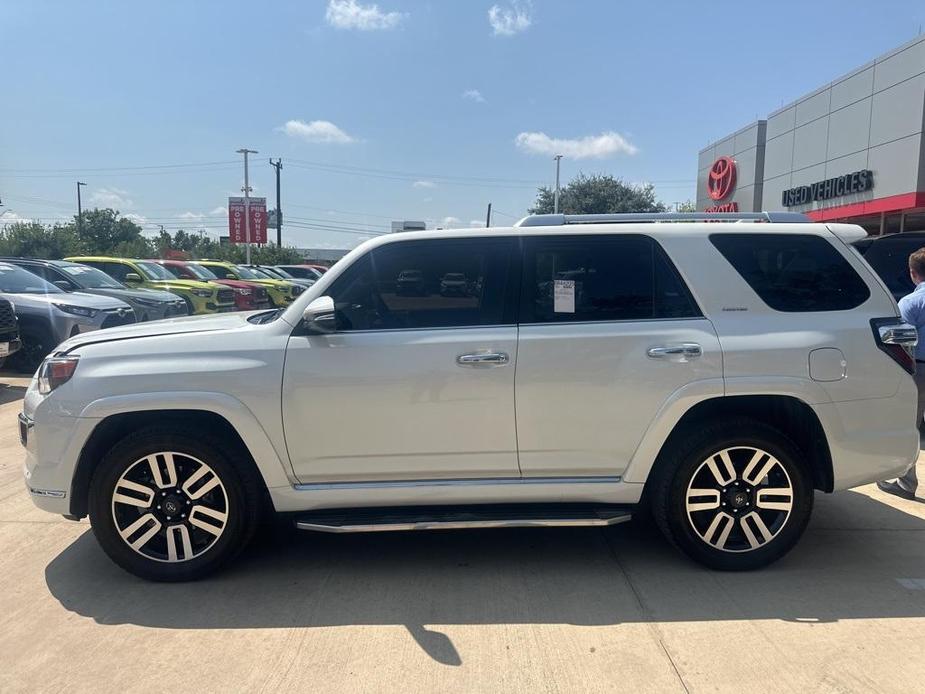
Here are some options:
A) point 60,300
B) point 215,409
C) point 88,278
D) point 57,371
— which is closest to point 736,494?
point 215,409

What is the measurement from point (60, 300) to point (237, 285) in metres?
7.18

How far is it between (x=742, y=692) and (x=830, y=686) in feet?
1.22

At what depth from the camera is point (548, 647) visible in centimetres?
299

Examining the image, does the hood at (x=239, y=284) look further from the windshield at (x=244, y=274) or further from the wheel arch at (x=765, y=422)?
the wheel arch at (x=765, y=422)

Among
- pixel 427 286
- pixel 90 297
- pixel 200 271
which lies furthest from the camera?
pixel 200 271

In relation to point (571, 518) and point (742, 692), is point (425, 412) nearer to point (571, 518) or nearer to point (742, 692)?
point (571, 518)

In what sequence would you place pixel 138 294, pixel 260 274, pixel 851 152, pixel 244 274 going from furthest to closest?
pixel 260 274, pixel 244 274, pixel 851 152, pixel 138 294

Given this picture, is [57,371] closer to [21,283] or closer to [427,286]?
[427,286]

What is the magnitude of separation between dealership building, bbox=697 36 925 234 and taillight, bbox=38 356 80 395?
18483 mm

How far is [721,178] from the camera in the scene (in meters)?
26.5

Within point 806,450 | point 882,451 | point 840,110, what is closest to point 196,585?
point 806,450

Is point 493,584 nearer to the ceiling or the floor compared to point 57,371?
nearer to the floor

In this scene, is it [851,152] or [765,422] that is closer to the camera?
[765,422]

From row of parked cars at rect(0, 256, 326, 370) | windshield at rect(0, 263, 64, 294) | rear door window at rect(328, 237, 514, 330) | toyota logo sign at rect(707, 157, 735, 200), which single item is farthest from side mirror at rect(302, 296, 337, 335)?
toyota logo sign at rect(707, 157, 735, 200)
